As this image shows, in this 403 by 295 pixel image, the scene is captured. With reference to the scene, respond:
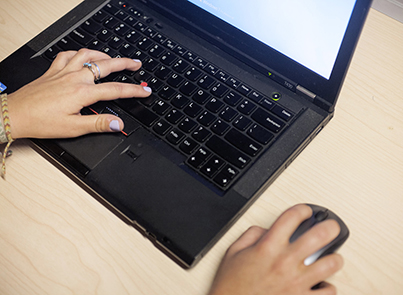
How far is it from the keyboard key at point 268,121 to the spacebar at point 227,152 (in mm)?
67

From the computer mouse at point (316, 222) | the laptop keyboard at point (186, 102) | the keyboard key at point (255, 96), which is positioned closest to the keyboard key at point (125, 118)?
the laptop keyboard at point (186, 102)

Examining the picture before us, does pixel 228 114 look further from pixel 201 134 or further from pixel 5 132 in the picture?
pixel 5 132

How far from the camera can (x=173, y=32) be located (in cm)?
78

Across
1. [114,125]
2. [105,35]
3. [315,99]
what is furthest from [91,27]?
[315,99]

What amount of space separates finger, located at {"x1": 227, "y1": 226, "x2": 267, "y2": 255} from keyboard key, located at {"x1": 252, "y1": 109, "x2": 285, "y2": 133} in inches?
6.6

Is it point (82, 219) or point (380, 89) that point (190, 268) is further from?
point (380, 89)

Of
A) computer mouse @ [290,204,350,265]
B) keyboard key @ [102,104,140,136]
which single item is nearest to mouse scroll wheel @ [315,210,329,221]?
computer mouse @ [290,204,350,265]

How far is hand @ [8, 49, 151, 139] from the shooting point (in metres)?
0.67

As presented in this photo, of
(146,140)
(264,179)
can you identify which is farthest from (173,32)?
(264,179)

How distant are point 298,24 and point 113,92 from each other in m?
0.34

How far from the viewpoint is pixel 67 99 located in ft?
2.25

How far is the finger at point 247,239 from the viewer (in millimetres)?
580

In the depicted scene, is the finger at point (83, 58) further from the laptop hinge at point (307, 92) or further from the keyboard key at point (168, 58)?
the laptop hinge at point (307, 92)

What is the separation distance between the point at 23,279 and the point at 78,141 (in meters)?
0.24
